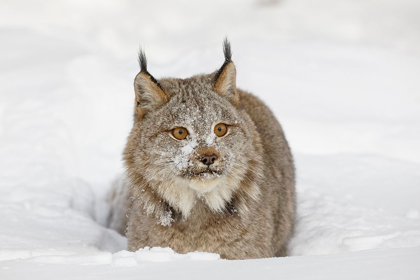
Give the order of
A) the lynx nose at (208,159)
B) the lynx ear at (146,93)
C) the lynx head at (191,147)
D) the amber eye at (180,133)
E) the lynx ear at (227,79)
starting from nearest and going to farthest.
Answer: the lynx nose at (208,159) < the lynx head at (191,147) < the amber eye at (180,133) < the lynx ear at (146,93) < the lynx ear at (227,79)

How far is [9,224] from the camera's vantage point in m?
5.20

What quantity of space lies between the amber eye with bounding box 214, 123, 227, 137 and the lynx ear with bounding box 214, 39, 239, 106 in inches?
15.4

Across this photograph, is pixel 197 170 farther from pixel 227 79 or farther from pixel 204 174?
pixel 227 79

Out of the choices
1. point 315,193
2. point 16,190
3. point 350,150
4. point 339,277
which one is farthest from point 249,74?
point 339,277

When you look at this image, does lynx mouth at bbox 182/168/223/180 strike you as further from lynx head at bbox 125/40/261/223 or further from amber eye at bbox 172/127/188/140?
amber eye at bbox 172/127/188/140

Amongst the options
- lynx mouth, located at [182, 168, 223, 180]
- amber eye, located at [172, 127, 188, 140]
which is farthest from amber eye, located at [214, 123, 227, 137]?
lynx mouth, located at [182, 168, 223, 180]

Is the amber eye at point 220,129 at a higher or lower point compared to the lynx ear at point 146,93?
lower

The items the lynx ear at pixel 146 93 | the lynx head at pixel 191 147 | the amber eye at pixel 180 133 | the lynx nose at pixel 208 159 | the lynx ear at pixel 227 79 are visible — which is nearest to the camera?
the lynx nose at pixel 208 159

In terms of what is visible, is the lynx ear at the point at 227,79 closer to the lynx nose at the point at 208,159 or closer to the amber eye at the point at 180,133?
the amber eye at the point at 180,133

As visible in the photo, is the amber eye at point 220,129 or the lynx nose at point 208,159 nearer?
the lynx nose at point 208,159

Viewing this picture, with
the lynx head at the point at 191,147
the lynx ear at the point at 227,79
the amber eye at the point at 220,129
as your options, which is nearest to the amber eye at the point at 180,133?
the lynx head at the point at 191,147

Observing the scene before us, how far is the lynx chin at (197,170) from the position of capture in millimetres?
4066

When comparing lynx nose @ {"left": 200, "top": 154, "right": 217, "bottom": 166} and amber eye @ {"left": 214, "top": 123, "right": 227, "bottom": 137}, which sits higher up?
amber eye @ {"left": 214, "top": 123, "right": 227, "bottom": 137}

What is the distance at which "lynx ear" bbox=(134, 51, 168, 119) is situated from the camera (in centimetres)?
428
